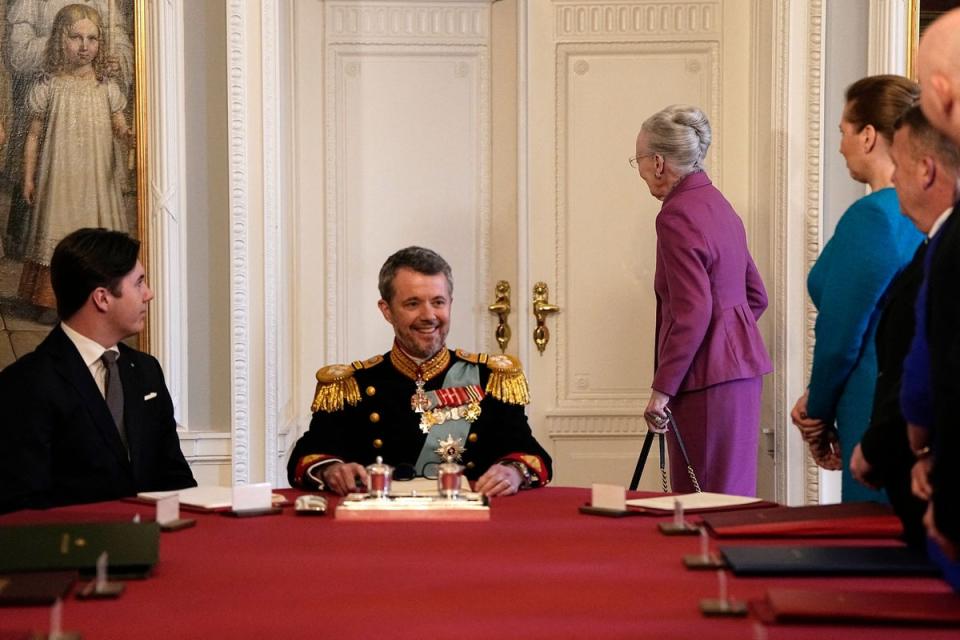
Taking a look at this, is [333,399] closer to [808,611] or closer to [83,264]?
[83,264]

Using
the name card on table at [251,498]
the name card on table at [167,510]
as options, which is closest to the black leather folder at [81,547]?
the name card on table at [167,510]

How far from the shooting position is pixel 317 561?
2.44 metres

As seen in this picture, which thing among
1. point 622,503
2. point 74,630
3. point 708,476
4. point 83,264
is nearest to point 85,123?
point 83,264

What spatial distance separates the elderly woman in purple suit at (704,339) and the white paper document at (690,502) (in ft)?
4.84

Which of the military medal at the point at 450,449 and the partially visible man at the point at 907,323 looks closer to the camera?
the partially visible man at the point at 907,323

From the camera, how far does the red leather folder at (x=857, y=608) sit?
1.91 meters

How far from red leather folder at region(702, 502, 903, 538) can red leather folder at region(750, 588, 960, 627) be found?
1.65ft

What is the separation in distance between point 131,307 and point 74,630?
6.50ft

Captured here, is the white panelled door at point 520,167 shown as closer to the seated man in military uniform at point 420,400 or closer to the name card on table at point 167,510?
the seated man in military uniform at point 420,400

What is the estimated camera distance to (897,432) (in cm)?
241

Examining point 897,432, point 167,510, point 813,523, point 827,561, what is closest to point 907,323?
point 897,432

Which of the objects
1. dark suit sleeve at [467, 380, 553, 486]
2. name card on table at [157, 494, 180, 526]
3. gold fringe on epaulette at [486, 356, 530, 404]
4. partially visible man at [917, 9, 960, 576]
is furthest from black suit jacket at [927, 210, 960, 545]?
gold fringe on epaulette at [486, 356, 530, 404]

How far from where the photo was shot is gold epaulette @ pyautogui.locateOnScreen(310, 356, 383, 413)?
12.1 feet

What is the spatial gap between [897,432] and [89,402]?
221 cm
